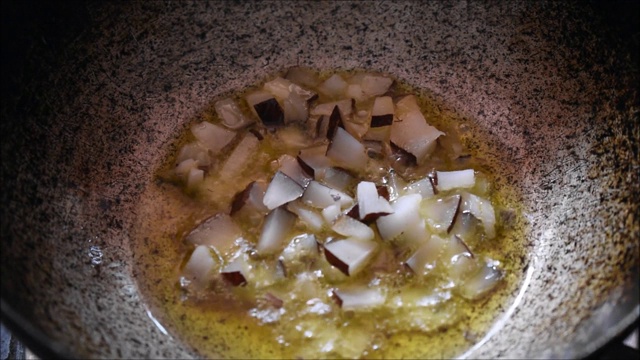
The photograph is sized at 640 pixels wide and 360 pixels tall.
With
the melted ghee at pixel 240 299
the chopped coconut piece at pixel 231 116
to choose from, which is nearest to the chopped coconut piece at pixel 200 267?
the melted ghee at pixel 240 299

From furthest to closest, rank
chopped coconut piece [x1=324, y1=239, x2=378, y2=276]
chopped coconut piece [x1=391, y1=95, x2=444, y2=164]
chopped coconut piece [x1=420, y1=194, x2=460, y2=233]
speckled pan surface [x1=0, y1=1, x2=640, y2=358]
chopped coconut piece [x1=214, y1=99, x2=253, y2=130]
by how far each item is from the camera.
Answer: chopped coconut piece [x1=214, y1=99, x2=253, y2=130]
chopped coconut piece [x1=391, y1=95, x2=444, y2=164]
chopped coconut piece [x1=420, y1=194, x2=460, y2=233]
chopped coconut piece [x1=324, y1=239, x2=378, y2=276]
speckled pan surface [x1=0, y1=1, x2=640, y2=358]

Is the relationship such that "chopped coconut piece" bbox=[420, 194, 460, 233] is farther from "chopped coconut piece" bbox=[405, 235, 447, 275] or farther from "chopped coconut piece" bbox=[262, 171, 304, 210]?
"chopped coconut piece" bbox=[262, 171, 304, 210]

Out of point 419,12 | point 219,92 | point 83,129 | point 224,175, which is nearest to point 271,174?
point 224,175

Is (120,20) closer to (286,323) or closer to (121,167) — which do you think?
(121,167)

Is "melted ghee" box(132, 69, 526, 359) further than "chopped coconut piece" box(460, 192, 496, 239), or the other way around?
"chopped coconut piece" box(460, 192, 496, 239)

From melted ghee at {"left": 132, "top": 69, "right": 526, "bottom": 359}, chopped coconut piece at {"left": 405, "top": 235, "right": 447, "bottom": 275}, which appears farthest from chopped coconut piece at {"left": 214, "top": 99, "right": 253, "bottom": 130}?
chopped coconut piece at {"left": 405, "top": 235, "right": 447, "bottom": 275}

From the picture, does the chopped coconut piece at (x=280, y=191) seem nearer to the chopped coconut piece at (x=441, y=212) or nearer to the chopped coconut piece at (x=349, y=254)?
the chopped coconut piece at (x=349, y=254)

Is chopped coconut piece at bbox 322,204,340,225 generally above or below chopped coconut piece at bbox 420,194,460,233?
above

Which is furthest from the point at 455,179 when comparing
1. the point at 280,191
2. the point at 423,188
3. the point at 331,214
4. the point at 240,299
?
the point at 240,299
